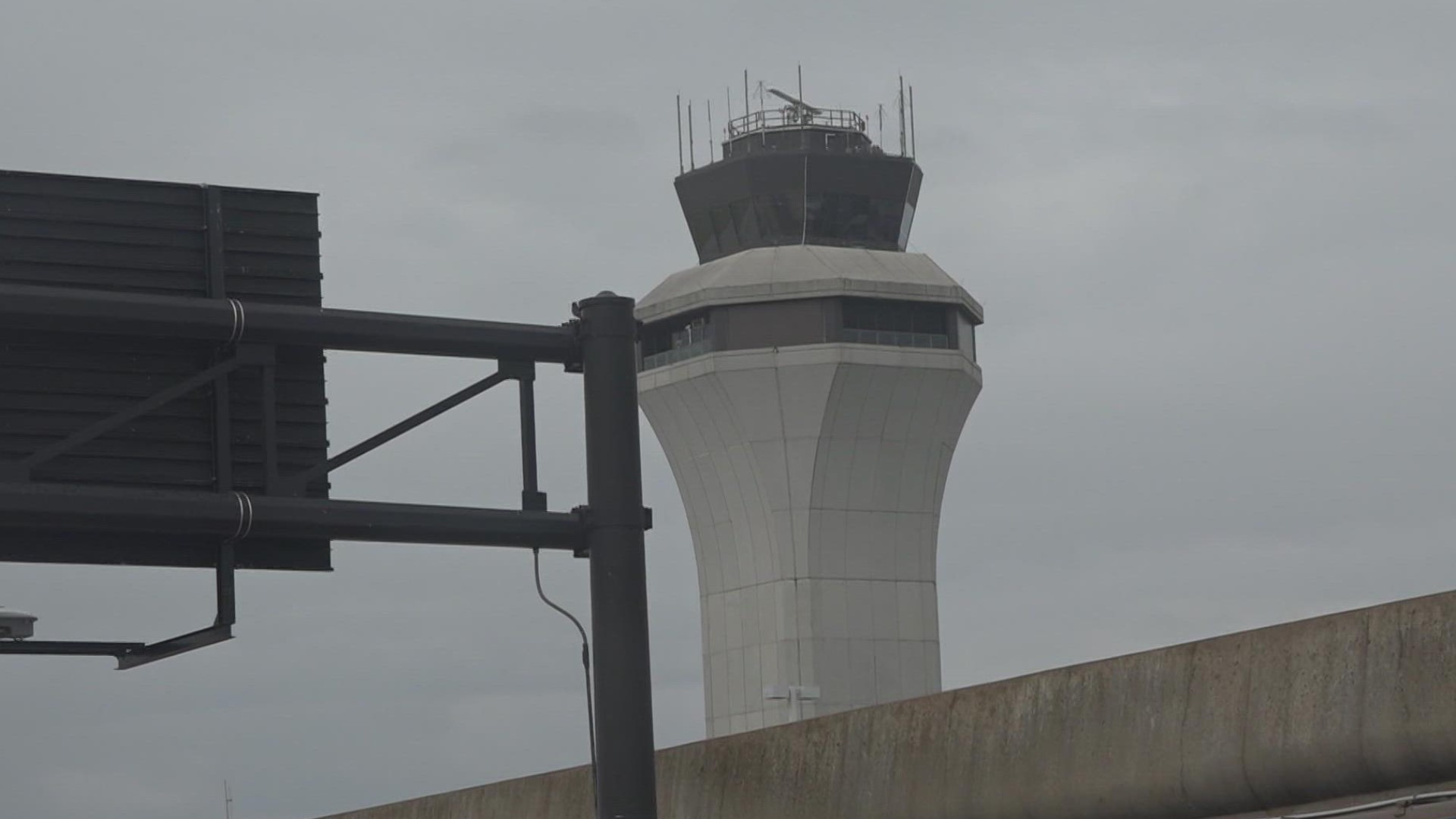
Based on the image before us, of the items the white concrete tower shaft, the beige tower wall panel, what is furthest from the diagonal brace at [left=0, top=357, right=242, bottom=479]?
the beige tower wall panel

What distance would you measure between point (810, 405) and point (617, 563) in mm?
97467

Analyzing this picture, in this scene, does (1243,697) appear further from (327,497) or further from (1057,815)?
(327,497)

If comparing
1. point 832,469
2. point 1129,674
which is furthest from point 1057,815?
point 832,469

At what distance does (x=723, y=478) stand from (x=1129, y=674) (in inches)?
4031

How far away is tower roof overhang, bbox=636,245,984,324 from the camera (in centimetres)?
10781

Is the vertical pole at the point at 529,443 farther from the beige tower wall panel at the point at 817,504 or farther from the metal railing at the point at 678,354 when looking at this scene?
the metal railing at the point at 678,354

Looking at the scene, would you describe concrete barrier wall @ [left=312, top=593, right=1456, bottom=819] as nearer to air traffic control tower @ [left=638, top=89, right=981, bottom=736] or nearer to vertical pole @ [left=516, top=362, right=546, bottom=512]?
vertical pole @ [left=516, top=362, right=546, bottom=512]

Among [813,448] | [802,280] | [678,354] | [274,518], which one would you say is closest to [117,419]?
[274,518]

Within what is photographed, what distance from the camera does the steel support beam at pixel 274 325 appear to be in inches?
432

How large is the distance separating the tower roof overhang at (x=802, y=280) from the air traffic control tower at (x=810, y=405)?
10 cm

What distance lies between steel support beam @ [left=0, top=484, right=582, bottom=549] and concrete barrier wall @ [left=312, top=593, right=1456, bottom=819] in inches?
91.9

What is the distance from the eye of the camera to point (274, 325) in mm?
11438

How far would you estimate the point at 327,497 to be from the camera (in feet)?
38.1

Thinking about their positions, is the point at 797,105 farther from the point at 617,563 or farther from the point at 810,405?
the point at 617,563
